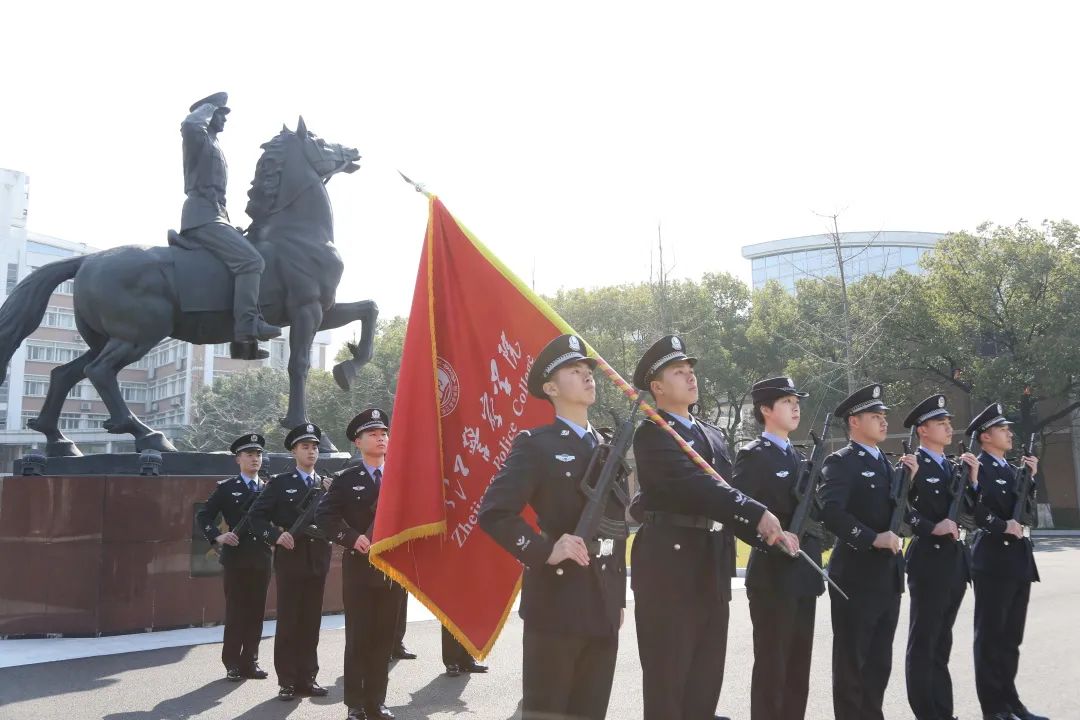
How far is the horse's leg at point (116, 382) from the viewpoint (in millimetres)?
9516

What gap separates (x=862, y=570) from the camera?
16.8 feet

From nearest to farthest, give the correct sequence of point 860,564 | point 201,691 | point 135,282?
point 860,564
point 201,691
point 135,282

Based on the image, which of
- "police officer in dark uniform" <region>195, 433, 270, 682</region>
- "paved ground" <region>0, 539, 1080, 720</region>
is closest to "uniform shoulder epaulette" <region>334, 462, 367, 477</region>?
"police officer in dark uniform" <region>195, 433, 270, 682</region>

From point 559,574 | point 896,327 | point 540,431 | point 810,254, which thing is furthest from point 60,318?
point 559,574

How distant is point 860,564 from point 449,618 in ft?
7.45

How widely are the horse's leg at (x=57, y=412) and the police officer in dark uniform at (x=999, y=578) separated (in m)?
8.41

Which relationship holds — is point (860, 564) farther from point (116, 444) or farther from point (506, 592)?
point (116, 444)

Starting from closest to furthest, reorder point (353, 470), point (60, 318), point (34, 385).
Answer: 1. point (353, 470)
2. point (34, 385)
3. point (60, 318)

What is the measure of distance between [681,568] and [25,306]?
8176 millimetres

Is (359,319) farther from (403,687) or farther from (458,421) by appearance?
(458,421)

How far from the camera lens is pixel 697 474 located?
4.07 m

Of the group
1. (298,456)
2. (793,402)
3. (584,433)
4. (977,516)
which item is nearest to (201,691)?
(298,456)

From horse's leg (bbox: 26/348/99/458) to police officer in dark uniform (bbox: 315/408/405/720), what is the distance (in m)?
4.60

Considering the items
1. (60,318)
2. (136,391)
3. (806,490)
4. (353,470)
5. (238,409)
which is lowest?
(806,490)
